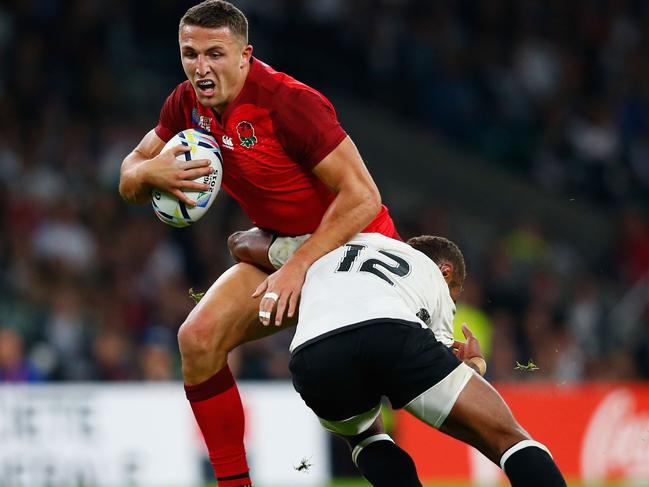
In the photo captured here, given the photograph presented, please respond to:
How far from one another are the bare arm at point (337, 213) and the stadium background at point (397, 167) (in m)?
6.20

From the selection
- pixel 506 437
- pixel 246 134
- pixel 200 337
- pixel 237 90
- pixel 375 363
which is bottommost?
pixel 200 337

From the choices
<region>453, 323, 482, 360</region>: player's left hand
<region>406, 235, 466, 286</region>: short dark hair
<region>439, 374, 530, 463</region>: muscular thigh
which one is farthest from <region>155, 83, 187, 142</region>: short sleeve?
<region>439, 374, 530, 463</region>: muscular thigh

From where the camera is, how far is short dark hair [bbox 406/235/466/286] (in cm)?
530

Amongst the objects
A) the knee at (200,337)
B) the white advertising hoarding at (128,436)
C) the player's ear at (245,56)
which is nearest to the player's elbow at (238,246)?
the knee at (200,337)

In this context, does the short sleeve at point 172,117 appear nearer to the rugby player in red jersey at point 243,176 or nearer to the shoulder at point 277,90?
the rugby player in red jersey at point 243,176

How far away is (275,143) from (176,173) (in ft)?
1.30

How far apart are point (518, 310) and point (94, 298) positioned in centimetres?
397

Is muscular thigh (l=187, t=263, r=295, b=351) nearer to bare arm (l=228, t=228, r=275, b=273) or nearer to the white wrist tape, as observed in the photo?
bare arm (l=228, t=228, r=275, b=273)

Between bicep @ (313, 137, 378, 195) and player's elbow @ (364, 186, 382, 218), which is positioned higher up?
bicep @ (313, 137, 378, 195)

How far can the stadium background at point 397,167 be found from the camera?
38.1 feet

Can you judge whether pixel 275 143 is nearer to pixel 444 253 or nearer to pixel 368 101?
pixel 444 253

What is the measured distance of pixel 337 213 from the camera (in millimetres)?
4887

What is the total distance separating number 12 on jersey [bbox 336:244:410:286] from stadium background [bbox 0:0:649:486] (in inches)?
242

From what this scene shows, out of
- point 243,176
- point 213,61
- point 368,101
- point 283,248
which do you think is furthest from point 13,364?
point 368,101
